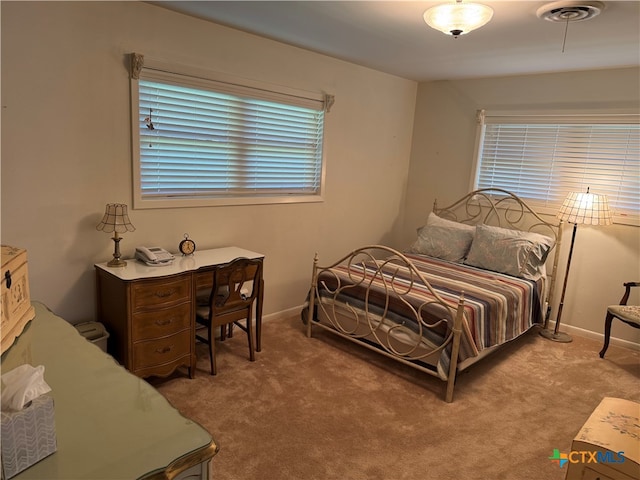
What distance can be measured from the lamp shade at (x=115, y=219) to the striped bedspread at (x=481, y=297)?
5.19 ft

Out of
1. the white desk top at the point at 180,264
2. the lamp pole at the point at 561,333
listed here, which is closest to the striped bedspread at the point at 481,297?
the lamp pole at the point at 561,333

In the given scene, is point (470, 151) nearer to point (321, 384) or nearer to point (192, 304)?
point (321, 384)

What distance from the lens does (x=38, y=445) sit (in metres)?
1.01

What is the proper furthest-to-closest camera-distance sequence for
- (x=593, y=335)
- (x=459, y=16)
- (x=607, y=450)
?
(x=593, y=335), (x=459, y=16), (x=607, y=450)

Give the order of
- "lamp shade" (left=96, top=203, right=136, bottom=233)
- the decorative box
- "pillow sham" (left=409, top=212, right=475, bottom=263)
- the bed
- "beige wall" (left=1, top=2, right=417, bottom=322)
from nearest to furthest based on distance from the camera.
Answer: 1. the decorative box
2. "beige wall" (left=1, top=2, right=417, bottom=322)
3. "lamp shade" (left=96, top=203, right=136, bottom=233)
4. the bed
5. "pillow sham" (left=409, top=212, right=475, bottom=263)

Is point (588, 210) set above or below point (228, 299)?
above

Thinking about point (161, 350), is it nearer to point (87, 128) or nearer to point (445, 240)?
point (87, 128)

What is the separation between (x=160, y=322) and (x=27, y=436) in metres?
1.68

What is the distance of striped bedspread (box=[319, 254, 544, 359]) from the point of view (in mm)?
2908

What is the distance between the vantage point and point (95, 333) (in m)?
2.56

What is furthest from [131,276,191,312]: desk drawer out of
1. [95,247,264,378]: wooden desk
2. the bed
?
the bed

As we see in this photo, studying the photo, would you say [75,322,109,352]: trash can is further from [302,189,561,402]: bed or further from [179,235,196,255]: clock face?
[302,189,561,402]: bed

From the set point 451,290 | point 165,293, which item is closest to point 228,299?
point 165,293

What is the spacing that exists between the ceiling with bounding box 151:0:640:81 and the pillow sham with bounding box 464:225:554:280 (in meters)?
1.47
